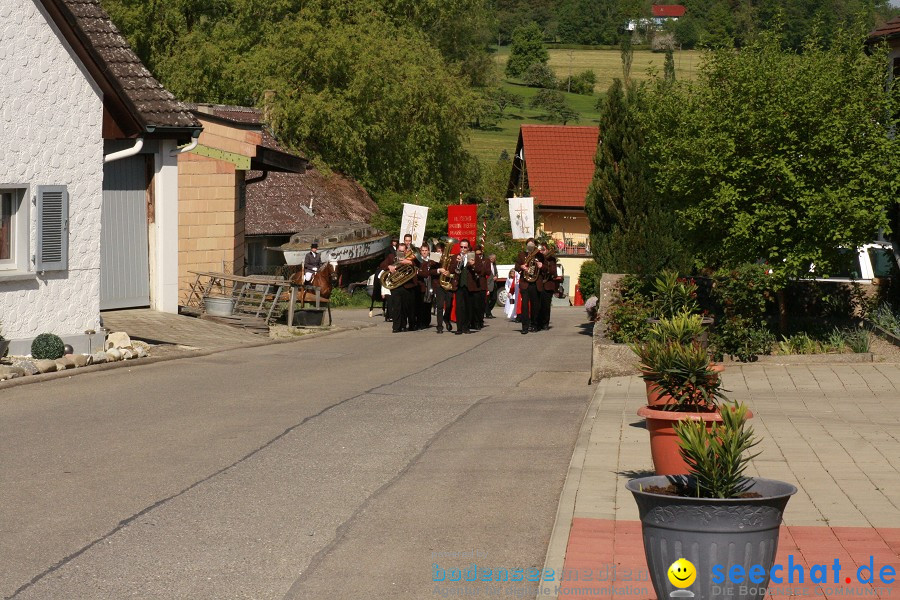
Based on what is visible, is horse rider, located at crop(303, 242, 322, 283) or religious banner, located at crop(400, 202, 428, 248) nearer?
horse rider, located at crop(303, 242, 322, 283)

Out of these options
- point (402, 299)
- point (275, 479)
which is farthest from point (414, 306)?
point (275, 479)

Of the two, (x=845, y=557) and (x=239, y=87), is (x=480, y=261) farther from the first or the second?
(x=239, y=87)

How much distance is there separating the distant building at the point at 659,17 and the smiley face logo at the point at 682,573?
12331cm

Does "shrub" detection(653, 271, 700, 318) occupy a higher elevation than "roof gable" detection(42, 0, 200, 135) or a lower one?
lower

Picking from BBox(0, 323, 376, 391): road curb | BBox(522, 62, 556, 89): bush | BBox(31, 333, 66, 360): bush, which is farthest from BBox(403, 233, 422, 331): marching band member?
BBox(522, 62, 556, 89): bush

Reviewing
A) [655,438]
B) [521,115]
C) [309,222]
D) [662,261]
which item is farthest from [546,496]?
[521,115]

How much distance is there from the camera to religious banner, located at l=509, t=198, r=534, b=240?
3597 cm

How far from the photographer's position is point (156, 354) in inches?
684

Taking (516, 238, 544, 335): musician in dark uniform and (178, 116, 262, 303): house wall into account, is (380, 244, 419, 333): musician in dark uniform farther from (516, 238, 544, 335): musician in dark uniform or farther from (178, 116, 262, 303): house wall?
(178, 116, 262, 303): house wall

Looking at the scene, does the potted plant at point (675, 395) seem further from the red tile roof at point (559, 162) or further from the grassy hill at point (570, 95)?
the grassy hill at point (570, 95)

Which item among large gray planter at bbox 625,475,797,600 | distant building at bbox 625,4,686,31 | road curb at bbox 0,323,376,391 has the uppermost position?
distant building at bbox 625,4,686,31

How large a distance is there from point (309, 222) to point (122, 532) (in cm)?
3087

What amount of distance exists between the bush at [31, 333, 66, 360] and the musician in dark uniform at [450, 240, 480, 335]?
32.4 feet

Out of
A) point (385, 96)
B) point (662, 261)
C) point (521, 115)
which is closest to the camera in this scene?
point (662, 261)
